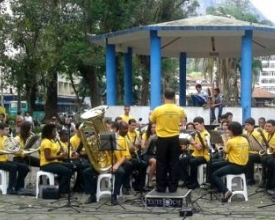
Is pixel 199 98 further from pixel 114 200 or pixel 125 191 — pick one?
pixel 114 200

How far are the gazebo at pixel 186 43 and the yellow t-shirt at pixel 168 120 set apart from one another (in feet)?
26.7

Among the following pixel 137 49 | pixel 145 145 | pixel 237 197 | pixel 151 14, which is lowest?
pixel 237 197

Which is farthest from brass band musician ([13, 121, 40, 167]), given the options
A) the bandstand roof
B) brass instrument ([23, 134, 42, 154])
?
the bandstand roof

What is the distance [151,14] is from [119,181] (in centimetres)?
2127

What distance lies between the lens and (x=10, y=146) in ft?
36.7

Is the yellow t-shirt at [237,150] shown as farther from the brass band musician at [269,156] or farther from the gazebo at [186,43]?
the gazebo at [186,43]

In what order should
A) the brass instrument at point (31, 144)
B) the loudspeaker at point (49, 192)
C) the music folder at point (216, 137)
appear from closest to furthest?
the loudspeaker at point (49, 192) < the brass instrument at point (31, 144) < the music folder at point (216, 137)

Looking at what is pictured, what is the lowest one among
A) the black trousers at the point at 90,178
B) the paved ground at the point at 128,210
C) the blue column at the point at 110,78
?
the paved ground at the point at 128,210

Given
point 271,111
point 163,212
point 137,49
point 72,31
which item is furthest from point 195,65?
point 163,212

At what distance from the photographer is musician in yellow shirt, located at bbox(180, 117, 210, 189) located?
1166cm

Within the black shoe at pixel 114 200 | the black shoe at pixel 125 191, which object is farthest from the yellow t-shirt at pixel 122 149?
the black shoe at pixel 125 191

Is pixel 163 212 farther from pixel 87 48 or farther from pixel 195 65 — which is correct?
pixel 195 65

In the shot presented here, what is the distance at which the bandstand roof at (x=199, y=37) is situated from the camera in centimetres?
1750

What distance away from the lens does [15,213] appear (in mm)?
9297
